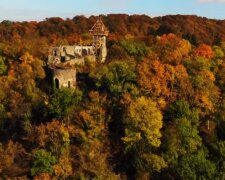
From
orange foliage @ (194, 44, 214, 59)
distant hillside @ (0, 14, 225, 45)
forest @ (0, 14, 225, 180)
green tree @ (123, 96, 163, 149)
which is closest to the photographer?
forest @ (0, 14, 225, 180)

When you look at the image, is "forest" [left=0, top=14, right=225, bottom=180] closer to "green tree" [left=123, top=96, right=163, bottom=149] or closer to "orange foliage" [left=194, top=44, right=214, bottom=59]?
"green tree" [left=123, top=96, right=163, bottom=149]

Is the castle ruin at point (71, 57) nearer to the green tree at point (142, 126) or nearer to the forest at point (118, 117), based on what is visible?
the forest at point (118, 117)

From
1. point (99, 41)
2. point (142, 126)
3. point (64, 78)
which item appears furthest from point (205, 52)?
point (64, 78)

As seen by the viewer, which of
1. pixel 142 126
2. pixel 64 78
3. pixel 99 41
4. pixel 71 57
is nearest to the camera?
pixel 142 126

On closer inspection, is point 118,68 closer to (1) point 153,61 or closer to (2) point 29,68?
(1) point 153,61

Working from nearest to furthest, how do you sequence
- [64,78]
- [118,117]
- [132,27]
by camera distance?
[118,117], [64,78], [132,27]

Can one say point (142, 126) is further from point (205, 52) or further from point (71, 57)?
point (205, 52)

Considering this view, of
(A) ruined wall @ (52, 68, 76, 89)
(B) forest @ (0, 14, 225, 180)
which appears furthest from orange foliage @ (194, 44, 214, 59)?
(A) ruined wall @ (52, 68, 76, 89)
